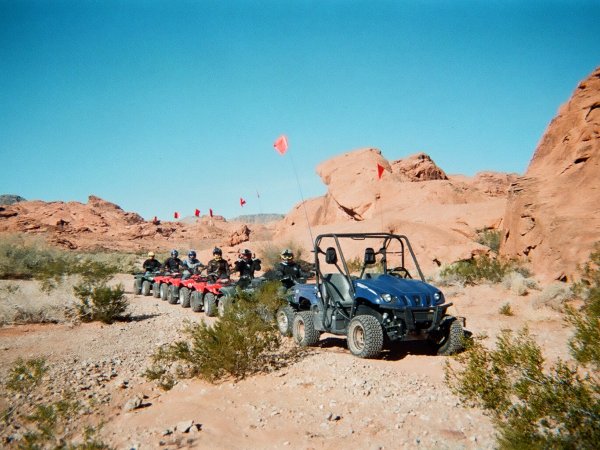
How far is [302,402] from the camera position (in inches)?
194

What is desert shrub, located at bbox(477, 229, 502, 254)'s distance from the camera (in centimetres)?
1739

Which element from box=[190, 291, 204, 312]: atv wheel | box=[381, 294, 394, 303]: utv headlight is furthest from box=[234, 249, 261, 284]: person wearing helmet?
box=[381, 294, 394, 303]: utv headlight

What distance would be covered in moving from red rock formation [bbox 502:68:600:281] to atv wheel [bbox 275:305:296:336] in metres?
7.93

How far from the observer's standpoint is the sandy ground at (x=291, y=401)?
4.02m

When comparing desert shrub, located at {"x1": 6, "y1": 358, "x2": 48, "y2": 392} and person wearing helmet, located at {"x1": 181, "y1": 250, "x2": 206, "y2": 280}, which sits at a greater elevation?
person wearing helmet, located at {"x1": 181, "y1": 250, "x2": 206, "y2": 280}

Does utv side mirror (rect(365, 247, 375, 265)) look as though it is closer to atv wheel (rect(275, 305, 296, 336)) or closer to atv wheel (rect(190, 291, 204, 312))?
atv wheel (rect(275, 305, 296, 336))

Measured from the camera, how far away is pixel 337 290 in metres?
7.20

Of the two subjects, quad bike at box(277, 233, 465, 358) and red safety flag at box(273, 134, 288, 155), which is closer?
quad bike at box(277, 233, 465, 358)

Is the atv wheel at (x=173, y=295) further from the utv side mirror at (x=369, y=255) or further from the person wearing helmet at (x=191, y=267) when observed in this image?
the utv side mirror at (x=369, y=255)

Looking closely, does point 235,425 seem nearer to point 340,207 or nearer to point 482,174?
point 340,207

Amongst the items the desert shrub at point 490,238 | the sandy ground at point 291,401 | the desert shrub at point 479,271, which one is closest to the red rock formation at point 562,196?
the desert shrub at point 479,271

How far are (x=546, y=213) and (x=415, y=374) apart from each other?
32.5ft

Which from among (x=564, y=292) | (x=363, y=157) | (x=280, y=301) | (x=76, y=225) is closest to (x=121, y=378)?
(x=280, y=301)

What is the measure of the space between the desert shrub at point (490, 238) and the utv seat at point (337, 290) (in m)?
11.7
